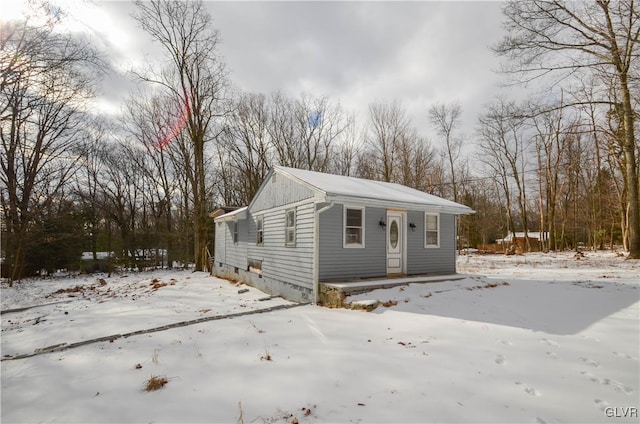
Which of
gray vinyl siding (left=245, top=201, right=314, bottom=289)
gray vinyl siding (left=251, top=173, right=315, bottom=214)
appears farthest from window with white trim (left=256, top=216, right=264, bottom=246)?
gray vinyl siding (left=251, top=173, right=315, bottom=214)

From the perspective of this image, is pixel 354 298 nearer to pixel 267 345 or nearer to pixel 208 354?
pixel 267 345

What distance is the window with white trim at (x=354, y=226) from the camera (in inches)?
347

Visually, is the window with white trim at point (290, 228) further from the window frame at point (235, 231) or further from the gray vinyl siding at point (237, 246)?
the window frame at point (235, 231)

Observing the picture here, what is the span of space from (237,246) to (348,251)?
827cm

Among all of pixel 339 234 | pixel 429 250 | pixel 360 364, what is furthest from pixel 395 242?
pixel 360 364

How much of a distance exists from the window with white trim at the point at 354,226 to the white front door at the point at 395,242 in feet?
3.54

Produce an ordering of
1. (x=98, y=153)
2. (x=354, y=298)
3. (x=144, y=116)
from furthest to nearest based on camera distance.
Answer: (x=98, y=153) → (x=144, y=116) → (x=354, y=298)

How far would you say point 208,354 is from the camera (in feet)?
15.7

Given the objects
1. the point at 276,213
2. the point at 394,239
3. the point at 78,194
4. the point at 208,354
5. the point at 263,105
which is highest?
the point at 263,105

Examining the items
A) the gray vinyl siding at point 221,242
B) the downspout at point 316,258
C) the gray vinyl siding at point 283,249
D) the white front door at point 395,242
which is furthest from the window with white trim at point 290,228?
the gray vinyl siding at point 221,242

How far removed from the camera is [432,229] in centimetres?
1055

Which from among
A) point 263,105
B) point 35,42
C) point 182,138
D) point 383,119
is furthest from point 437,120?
point 35,42

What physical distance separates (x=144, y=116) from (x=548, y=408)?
2785 cm

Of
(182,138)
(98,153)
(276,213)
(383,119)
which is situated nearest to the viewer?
(276,213)
